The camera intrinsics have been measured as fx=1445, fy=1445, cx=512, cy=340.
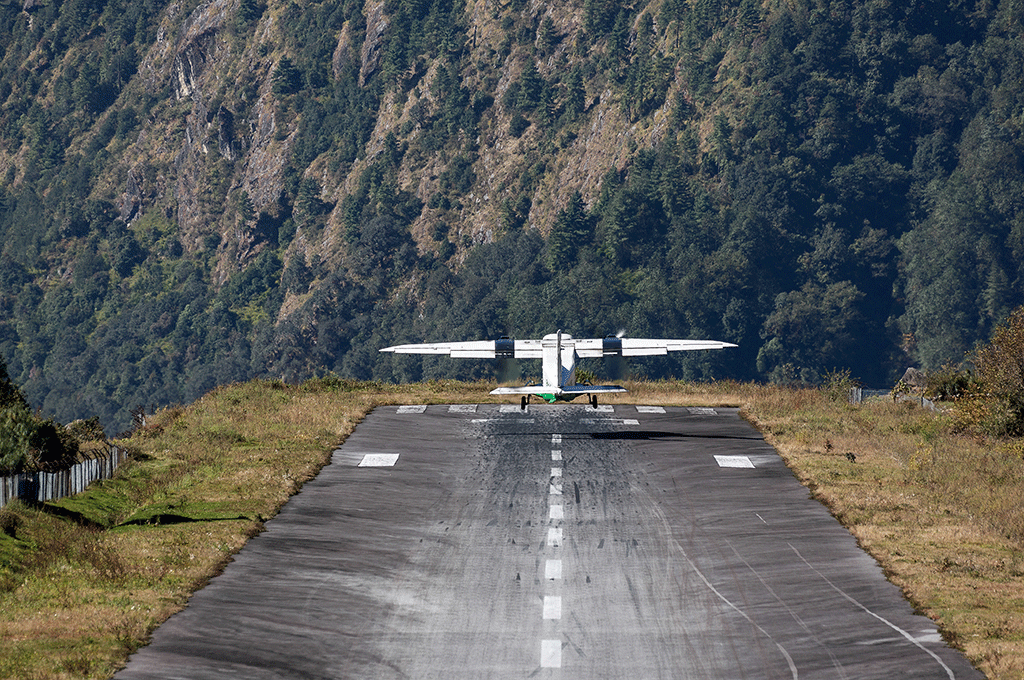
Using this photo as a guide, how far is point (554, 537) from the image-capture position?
104 ft

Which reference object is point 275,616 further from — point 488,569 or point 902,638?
point 902,638

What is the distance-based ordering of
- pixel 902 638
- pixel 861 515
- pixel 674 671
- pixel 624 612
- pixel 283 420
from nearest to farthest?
pixel 674 671 < pixel 902 638 < pixel 624 612 < pixel 861 515 < pixel 283 420

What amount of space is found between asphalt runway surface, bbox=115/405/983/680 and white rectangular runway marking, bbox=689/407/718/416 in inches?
410

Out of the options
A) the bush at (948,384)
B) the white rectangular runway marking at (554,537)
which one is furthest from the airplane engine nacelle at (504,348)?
the white rectangular runway marking at (554,537)

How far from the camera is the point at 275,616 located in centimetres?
2419

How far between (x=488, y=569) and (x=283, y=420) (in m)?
23.7

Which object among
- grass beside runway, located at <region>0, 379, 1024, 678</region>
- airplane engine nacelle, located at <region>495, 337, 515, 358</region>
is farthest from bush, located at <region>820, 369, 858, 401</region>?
airplane engine nacelle, located at <region>495, 337, 515, 358</region>

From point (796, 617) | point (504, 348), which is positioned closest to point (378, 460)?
point (504, 348)

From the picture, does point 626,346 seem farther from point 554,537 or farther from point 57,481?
point 57,481

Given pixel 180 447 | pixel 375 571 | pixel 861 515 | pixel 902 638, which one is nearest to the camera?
pixel 902 638

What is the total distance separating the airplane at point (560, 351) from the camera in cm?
5031

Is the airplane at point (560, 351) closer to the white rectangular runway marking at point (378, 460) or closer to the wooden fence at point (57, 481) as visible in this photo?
the white rectangular runway marking at point (378, 460)

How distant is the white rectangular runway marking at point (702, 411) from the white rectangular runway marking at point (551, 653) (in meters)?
31.9

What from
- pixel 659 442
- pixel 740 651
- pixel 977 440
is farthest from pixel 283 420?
pixel 740 651
